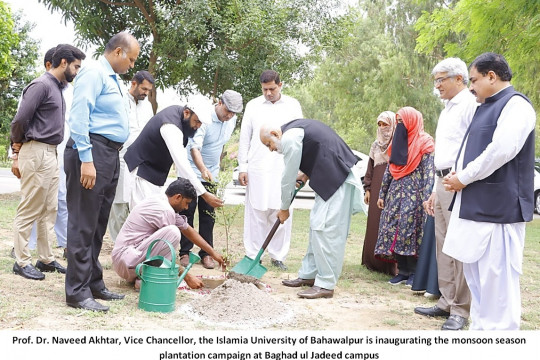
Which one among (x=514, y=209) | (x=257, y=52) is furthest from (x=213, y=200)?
(x=257, y=52)

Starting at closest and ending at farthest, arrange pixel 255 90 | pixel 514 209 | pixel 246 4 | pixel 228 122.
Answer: pixel 514 209 → pixel 228 122 → pixel 246 4 → pixel 255 90

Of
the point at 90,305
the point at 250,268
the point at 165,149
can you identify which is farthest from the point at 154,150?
the point at 90,305

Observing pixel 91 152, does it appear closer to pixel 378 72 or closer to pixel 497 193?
pixel 497 193

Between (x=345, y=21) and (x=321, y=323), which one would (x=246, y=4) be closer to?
(x=345, y=21)

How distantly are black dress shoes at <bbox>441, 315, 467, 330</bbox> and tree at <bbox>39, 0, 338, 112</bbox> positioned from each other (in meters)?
6.74

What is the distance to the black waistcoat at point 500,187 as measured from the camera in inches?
123

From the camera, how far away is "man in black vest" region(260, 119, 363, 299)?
4434 mm

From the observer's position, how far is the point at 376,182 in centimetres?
575

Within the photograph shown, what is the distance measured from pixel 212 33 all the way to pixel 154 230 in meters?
6.56

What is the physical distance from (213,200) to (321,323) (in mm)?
1490

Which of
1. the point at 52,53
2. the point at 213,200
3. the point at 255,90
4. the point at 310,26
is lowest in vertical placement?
the point at 213,200

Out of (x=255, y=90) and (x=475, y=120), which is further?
(x=255, y=90)

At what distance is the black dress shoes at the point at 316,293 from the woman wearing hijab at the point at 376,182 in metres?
1.31

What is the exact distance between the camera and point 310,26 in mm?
10312
